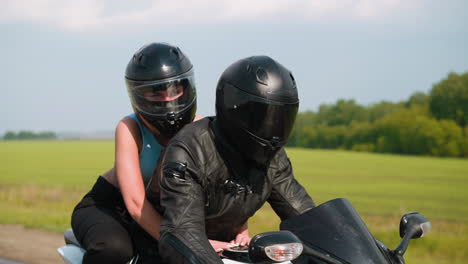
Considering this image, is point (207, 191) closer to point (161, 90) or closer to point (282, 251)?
point (282, 251)

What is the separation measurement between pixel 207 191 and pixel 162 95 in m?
1.07

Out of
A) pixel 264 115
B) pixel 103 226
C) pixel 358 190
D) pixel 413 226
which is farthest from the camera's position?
pixel 358 190

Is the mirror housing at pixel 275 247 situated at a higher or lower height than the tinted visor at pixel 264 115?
lower

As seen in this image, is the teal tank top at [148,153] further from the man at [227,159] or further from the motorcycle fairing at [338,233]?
the motorcycle fairing at [338,233]

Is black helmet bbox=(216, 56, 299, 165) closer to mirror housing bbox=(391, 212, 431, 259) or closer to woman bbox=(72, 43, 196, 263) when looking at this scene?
mirror housing bbox=(391, 212, 431, 259)

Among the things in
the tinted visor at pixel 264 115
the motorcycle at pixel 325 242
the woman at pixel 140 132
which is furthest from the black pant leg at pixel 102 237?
the tinted visor at pixel 264 115

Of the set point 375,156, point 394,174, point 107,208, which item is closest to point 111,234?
point 107,208

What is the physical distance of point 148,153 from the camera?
338 centimetres

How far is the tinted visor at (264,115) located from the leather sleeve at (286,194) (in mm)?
518

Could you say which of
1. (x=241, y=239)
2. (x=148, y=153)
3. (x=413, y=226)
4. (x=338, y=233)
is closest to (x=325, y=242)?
(x=338, y=233)

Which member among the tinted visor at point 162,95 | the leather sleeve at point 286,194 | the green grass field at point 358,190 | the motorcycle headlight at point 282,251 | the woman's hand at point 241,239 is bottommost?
the green grass field at point 358,190

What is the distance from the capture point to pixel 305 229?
2205 mm

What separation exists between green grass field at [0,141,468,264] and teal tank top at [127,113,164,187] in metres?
5.07

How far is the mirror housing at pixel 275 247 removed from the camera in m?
1.86
